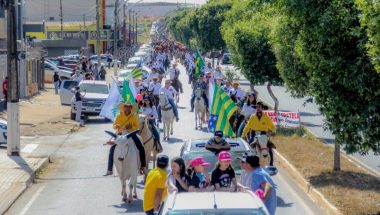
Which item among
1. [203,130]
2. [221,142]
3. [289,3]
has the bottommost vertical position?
[203,130]

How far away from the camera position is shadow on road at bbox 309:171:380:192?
20312 mm

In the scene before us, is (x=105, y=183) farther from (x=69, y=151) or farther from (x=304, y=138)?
(x=304, y=138)

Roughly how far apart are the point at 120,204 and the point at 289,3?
5413mm

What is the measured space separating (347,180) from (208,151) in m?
4.92

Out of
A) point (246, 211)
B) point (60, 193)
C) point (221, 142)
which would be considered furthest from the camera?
point (60, 193)

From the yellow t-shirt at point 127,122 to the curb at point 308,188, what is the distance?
13.3 feet

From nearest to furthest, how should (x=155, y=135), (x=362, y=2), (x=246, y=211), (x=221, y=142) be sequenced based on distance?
1. (x=246, y=211)
2. (x=362, y=2)
3. (x=221, y=142)
4. (x=155, y=135)

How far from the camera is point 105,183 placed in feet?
72.6

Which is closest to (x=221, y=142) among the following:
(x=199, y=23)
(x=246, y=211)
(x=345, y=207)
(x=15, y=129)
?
(x=345, y=207)

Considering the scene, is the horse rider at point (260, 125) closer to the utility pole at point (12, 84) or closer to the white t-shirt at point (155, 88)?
the utility pole at point (12, 84)

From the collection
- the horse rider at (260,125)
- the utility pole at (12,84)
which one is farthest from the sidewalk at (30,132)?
the horse rider at (260,125)

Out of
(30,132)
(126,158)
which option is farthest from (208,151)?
(30,132)

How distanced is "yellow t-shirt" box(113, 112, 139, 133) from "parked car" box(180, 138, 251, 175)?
6.15 ft

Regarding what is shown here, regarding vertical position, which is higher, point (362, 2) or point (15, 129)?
point (362, 2)
